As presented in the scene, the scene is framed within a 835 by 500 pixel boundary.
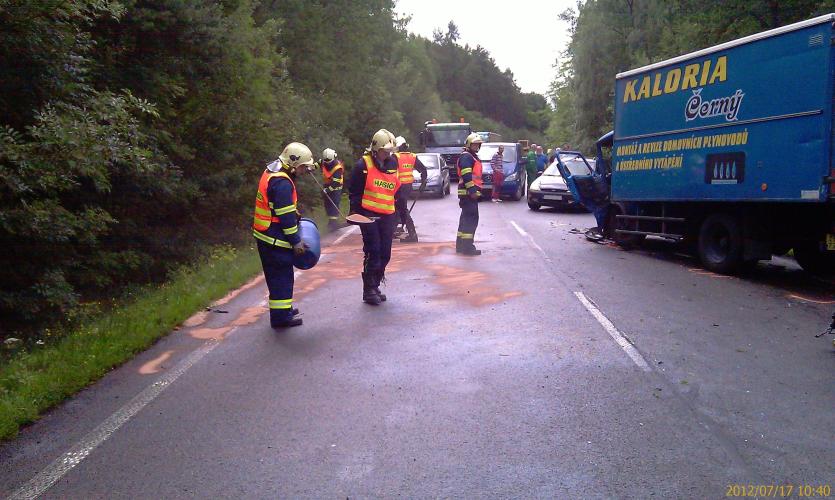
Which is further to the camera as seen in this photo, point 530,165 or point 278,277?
point 530,165

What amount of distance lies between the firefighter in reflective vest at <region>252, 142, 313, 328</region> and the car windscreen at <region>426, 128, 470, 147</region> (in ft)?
110

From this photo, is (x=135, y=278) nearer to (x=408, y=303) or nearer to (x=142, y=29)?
(x=142, y=29)

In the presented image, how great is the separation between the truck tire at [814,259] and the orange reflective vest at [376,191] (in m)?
5.99

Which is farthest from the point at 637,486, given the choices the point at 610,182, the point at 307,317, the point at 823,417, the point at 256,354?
the point at 610,182

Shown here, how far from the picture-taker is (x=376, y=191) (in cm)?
945

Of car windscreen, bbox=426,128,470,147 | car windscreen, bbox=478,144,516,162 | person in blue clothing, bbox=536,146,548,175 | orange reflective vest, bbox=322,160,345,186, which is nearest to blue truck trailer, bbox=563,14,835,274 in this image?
orange reflective vest, bbox=322,160,345,186

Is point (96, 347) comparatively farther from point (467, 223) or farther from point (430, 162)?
point (430, 162)

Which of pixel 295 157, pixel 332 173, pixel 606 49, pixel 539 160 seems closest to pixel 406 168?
pixel 332 173

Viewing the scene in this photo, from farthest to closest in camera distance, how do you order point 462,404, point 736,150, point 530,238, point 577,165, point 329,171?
point 329,171, point 577,165, point 530,238, point 736,150, point 462,404

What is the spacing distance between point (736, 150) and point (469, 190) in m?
4.11

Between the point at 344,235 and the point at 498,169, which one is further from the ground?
the point at 498,169

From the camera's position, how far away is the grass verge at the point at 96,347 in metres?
5.73

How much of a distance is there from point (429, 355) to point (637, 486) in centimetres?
294

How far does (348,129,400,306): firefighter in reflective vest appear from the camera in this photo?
934 cm
